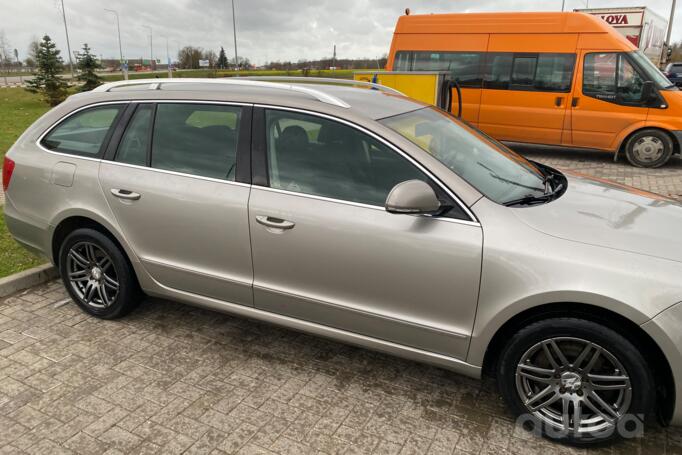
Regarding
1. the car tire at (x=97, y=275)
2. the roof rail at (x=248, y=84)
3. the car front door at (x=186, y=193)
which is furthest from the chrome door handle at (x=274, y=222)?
the car tire at (x=97, y=275)

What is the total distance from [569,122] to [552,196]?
26.3ft

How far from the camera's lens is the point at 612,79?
9.58m

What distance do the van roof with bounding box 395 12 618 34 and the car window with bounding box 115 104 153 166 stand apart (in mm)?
8772

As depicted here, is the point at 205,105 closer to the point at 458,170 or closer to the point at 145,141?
the point at 145,141

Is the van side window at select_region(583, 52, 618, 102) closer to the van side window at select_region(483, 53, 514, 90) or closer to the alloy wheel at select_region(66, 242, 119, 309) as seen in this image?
the van side window at select_region(483, 53, 514, 90)

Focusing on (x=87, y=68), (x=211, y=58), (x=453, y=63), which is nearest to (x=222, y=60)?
(x=211, y=58)

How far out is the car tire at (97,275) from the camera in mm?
3693

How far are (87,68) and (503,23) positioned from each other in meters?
20.4

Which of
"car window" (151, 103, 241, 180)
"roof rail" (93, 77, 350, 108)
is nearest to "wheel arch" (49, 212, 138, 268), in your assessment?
"car window" (151, 103, 241, 180)

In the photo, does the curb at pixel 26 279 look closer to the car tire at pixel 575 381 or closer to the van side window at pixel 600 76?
the car tire at pixel 575 381

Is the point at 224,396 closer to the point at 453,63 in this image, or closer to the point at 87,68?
the point at 453,63

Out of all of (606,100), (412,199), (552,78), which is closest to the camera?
(412,199)

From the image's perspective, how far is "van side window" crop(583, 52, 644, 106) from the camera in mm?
9398

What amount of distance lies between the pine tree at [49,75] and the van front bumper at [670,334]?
79.9ft
